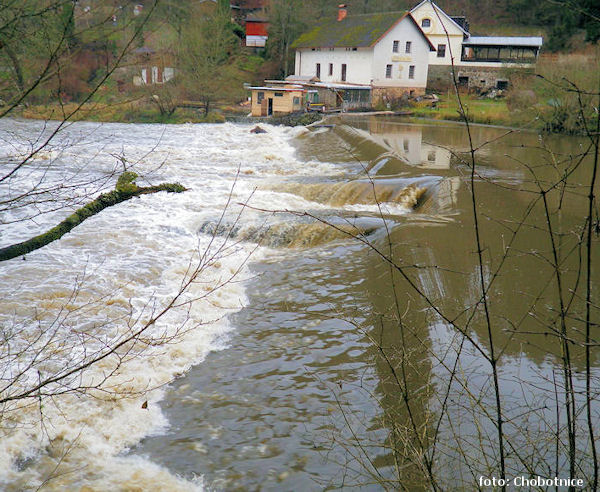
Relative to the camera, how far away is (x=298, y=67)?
144 ft

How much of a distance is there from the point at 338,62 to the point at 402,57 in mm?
4273

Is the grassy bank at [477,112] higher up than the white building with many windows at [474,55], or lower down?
lower down

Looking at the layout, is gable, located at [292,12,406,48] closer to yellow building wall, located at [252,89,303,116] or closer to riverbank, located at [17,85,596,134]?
riverbank, located at [17,85,596,134]

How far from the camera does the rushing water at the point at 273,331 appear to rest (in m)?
4.49

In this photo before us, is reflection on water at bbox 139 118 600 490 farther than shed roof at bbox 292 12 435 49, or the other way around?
shed roof at bbox 292 12 435 49

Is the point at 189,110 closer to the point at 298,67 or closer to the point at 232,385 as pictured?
the point at 298,67

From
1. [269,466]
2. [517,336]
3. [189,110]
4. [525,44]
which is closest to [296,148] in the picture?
[189,110]

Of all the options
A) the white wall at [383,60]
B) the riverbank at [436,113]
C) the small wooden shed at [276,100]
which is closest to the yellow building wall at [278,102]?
the small wooden shed at [276,100]

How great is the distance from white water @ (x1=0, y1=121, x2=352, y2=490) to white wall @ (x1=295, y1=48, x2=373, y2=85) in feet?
73.6

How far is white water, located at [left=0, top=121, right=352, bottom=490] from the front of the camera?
4805 mm

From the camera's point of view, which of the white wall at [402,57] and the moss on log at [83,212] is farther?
the white wall at [402,57]

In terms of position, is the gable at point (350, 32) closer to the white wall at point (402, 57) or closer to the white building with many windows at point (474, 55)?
the white wall at point (402, 57)

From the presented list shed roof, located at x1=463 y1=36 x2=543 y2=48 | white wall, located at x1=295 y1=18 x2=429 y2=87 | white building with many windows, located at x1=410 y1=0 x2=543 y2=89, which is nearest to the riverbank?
white building with many windows, located at x1=410 y1=0 x2=543 y2=89

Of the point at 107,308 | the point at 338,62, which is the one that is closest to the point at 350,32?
the point at 338,62
